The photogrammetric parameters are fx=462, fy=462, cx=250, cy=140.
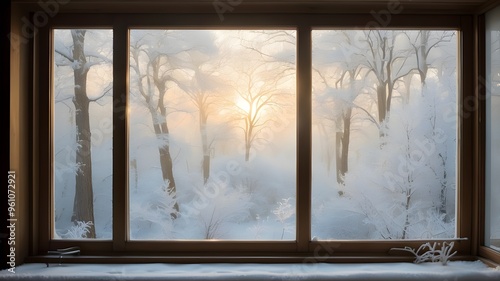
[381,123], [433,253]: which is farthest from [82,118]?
[433,253]

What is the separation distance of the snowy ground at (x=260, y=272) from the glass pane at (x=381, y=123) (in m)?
0.22

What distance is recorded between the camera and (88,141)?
2.08 meters

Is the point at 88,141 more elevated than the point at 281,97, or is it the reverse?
the point at 281,97

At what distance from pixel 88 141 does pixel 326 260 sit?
118cm

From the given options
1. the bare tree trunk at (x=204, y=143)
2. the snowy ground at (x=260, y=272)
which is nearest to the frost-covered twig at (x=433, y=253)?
the snowy ground at (x=260, y=272)

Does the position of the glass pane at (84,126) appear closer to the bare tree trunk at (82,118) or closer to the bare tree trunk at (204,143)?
the bare tree trunk at (82,118)

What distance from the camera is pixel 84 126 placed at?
208 centimetres

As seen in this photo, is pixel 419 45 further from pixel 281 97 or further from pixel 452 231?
pixel 452 231

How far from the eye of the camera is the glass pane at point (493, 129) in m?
1.95

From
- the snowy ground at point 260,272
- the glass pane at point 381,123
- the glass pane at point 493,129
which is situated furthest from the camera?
the glass pane at point 381,123

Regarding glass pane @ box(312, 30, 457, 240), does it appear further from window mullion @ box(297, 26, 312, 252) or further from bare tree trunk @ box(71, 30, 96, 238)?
bare tree trunk @ box(71, 30, 96, 238)

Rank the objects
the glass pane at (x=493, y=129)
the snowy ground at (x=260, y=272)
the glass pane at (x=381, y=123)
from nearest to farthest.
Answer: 1. the snowy ground at (x=260, y=272)
2. the glass pane at (x=493, y=129)
3. the glass pane at (x=381, y=123)

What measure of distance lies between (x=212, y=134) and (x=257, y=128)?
0.67 ft

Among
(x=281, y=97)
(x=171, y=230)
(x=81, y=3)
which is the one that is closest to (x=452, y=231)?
(x=281, y=97)
